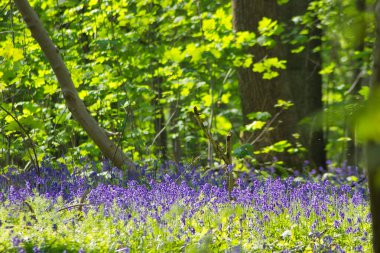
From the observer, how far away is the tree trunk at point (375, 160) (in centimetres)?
113

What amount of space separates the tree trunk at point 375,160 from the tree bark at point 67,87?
5.20 metres

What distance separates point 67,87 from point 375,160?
5603 millimetres

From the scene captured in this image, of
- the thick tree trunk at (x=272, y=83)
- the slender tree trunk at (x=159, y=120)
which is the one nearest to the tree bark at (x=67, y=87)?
the thick tree trunk at (x=272, y=83)

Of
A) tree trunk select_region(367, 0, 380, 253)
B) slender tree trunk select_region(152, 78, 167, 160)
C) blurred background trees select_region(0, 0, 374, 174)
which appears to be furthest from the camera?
slender tree trunk select_region(152, 78, 167, 160)

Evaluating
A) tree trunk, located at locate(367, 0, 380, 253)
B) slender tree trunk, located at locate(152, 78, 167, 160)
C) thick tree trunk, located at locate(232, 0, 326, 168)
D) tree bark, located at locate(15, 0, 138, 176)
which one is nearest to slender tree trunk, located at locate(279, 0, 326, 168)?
thick tree trunk, located at locate(232, 0, 326, 168)

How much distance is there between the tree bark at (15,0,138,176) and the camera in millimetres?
6285

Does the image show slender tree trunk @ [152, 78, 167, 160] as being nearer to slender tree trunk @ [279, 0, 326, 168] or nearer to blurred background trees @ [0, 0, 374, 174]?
blurred background trees @ [0, 0, 374, 174]

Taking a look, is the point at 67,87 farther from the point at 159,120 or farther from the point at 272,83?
the point at 159,120

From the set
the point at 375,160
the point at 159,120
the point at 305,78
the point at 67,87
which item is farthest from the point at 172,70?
the point at 375,160

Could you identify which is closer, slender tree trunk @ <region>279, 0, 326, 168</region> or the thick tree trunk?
the thick tree trunk

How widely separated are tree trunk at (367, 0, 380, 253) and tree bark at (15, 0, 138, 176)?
520 cm

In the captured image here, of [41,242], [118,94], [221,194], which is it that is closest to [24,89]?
[118,94]

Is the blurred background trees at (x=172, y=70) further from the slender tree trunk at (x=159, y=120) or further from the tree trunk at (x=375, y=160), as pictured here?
the tree trunk at (x=375, y=160)

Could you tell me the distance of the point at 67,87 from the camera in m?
6.42
